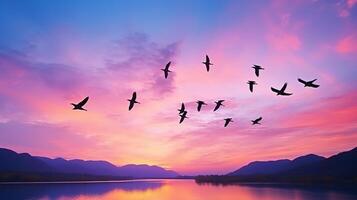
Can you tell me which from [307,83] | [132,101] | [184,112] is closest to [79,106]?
[132,101]

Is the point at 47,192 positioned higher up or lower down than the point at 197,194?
higher up

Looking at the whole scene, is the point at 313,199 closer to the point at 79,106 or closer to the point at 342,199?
Result: the point at 342,199

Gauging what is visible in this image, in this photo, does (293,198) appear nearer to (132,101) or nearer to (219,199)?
(219,199)

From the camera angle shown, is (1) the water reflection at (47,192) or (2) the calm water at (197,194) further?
(1) the water reflection at (47,192)

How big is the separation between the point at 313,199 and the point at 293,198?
479cm

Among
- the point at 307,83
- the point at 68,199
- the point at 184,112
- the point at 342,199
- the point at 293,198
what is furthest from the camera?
the point at 68,199

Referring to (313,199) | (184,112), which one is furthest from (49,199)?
(184,112)

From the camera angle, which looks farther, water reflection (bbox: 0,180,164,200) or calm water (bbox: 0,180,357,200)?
water reflection (bbox: 0,180,164,200)

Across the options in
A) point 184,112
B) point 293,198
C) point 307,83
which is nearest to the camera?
point 307,83

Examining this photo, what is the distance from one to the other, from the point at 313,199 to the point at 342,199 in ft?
16.6

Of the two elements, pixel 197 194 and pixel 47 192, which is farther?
pixel 47 192

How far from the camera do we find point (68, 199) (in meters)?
87.9

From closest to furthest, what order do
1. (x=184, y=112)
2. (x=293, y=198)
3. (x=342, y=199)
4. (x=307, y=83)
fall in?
(x=307, y=83) → (x=184, y=112) → (x=342, y=199) → (x=293, y=198)

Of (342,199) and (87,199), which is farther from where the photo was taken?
(87,199)
